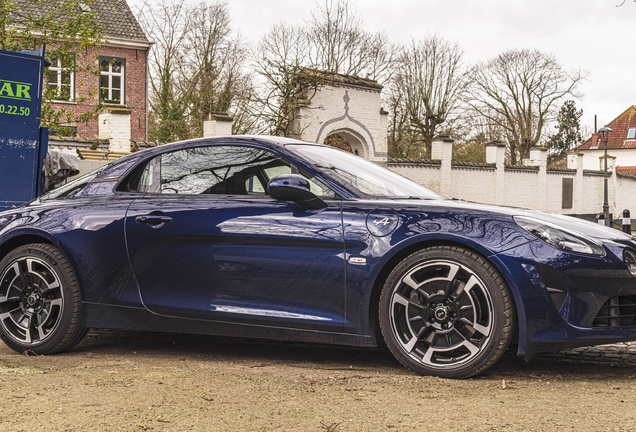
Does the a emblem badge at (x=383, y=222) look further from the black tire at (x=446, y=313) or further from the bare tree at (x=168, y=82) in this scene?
the bare tree at (x=168, y=82)

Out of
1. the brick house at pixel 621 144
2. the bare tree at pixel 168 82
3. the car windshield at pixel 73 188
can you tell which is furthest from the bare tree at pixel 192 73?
the brick house at pixel 621 144

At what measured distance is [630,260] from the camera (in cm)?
345

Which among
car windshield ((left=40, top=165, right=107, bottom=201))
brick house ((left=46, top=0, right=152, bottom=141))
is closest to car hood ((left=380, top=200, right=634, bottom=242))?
car windshield ((left=40, top=165, right=107, bottom=201))

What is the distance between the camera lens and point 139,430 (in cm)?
262

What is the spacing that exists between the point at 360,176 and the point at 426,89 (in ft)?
135

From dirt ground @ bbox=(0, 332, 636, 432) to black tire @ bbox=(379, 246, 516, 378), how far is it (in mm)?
131

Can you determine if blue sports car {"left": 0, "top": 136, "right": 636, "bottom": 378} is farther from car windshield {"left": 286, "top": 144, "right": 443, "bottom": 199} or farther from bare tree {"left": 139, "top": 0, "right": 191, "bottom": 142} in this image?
bare tree {"left": 139, "top": 0, "right": 191, "bottom": 142}

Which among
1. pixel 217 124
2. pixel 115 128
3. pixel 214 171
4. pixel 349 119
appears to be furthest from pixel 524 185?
pixel 214 171

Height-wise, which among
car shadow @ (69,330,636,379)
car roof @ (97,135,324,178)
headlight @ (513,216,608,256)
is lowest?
car shadow @ (69,330,636,379)

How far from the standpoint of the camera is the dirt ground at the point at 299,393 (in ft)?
8.91

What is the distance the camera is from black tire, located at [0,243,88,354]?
4.21 meters

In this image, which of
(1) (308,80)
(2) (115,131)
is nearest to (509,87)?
(1) (308,80)

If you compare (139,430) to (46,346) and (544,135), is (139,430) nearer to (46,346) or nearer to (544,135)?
(46,346)

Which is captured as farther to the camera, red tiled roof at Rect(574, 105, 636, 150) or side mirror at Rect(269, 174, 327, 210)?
red tiled roof at Rect(574, 105, 636, 150)
